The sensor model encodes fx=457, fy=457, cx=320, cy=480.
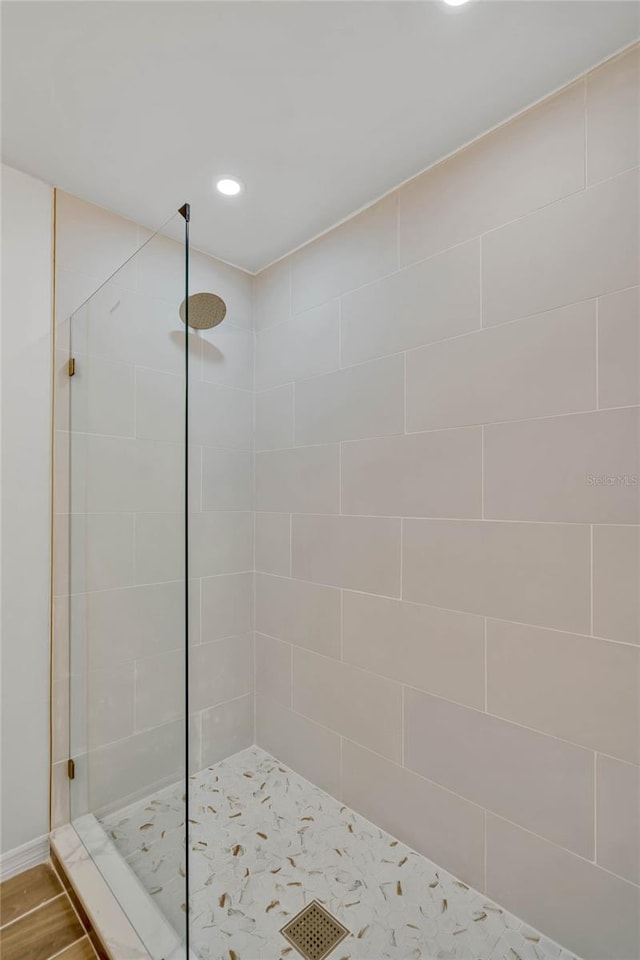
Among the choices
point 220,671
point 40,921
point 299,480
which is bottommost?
point 40,921

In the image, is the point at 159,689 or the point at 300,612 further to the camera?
the point at 300,612

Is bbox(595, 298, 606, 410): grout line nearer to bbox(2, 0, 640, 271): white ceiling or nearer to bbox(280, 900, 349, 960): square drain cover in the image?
bbox(2, 0, 640, 271): white ceiling

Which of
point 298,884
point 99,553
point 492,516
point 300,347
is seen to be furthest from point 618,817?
point 300,347

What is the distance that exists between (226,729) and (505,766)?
4.02ft

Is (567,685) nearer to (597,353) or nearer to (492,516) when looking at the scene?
(492,516)

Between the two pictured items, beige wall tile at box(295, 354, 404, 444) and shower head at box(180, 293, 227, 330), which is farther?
shower head at box(180, 293, 227, 330)

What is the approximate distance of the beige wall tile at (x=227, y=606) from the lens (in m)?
1.96

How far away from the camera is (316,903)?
4.19 feet

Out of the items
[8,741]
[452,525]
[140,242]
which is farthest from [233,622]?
[140,242]

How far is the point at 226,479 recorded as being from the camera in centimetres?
205

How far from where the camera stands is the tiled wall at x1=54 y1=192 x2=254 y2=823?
110 cm

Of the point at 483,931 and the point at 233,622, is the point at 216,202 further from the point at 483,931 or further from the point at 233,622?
the point at 483,931

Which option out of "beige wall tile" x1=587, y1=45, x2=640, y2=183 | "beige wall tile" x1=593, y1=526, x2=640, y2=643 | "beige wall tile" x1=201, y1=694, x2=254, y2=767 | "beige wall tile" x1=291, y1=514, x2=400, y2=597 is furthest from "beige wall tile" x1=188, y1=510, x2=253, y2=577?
"beige wall tile" x1=587, y1=45, x2=640, y2=183

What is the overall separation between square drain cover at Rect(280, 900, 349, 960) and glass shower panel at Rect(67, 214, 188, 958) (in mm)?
320
